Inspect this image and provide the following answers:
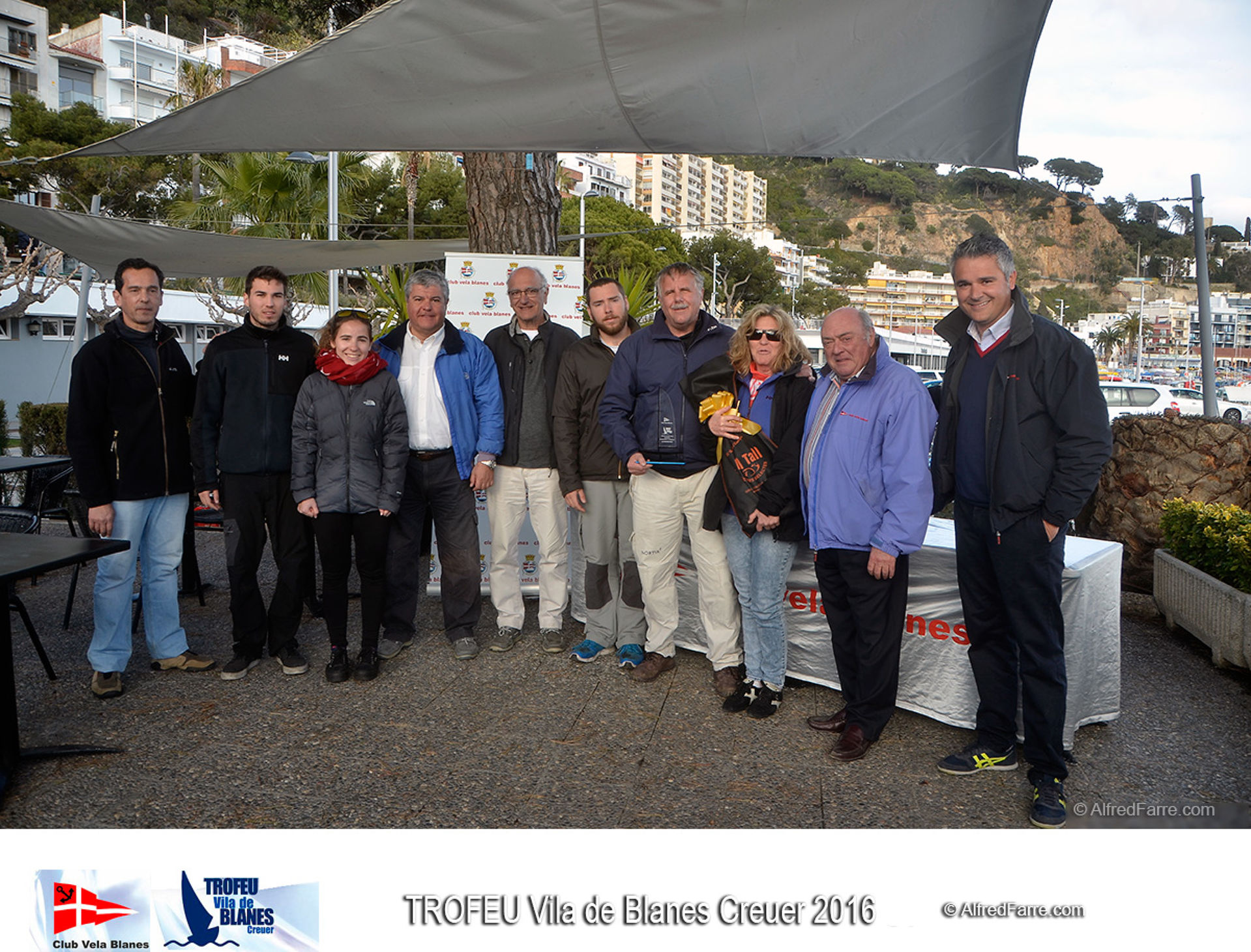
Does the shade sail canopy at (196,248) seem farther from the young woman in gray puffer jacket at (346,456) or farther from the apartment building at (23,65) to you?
the apartment building at (23,65)

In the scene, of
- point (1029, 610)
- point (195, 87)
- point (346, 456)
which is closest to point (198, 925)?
point (346, 456)

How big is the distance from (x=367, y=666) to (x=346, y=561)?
509mm

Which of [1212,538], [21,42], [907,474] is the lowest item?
[1212,538]

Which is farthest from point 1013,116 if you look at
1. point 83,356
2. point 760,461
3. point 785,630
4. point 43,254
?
point 43,254

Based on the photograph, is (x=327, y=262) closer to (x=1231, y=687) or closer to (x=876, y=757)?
(x=876, y=757)

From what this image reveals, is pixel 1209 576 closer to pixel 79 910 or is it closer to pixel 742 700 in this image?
pixel 742 700

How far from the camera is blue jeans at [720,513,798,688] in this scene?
3633 millimetres

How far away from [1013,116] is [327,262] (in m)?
6.89

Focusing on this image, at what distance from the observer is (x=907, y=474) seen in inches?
124

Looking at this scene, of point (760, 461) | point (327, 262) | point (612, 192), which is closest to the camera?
point (760, 461)

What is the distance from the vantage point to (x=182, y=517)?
407cm

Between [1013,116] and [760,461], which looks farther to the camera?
[760,461]

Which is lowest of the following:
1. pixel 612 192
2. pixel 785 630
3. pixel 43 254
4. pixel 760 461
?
pixel 785 630

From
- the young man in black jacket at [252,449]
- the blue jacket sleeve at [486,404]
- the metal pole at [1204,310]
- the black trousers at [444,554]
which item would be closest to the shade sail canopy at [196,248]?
the blue jacket sleeve at [486,404]
